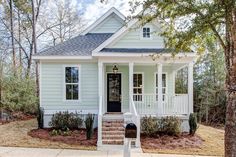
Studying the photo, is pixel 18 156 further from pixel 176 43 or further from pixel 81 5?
pixel 81 5

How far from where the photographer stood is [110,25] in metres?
20.8

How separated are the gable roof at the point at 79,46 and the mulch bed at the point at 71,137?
3.96 m

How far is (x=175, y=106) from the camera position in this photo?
54.5 feet

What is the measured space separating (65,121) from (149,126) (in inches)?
163

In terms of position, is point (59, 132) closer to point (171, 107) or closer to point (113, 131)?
point (113, 131)

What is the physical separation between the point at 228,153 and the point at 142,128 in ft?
23.0

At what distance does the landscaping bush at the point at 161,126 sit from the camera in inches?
605

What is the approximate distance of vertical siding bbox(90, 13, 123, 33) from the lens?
20656 millimetres

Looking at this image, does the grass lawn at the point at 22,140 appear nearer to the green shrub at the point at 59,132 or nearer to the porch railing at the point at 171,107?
the green shrub at the point at 59,132

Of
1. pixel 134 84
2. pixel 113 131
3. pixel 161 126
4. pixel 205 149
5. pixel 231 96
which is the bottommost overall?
pixel 205 149

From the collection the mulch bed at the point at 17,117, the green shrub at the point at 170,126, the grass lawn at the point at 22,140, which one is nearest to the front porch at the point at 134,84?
the green shrub at the point at 170,126

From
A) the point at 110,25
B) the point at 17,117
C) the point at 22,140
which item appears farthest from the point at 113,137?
the point at 17,117

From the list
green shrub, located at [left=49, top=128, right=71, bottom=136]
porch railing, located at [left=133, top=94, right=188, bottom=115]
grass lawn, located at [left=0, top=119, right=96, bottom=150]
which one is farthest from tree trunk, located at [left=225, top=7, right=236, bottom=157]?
green shrub, located at [left=49, top=128, right=71, bottom=136]

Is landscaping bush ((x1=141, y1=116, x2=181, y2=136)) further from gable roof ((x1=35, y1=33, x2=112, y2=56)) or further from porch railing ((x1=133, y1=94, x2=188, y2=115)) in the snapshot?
gable roof ((x1=35, y1=33, x2=112, y2=56))
